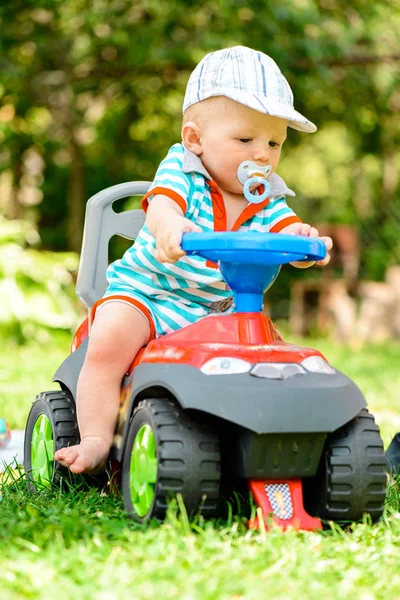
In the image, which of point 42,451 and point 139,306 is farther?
point 42,451

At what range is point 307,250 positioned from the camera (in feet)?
6.46

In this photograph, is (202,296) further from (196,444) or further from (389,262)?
(389,262)

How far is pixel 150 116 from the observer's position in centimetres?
997

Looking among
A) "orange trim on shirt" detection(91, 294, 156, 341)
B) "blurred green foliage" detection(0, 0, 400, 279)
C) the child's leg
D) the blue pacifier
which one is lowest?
the child's leg

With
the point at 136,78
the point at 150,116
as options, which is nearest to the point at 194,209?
the point at 136,78

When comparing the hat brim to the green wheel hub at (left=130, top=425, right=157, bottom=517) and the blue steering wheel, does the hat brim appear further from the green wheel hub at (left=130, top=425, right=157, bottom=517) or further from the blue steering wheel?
the green wheel hub at (left=130, top=425, right=157, bottom=517)

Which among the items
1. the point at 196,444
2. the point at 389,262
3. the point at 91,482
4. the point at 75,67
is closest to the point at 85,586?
the point at 196,444

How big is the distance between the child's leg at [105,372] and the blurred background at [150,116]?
481 centimetres

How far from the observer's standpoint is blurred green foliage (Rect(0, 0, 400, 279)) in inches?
283

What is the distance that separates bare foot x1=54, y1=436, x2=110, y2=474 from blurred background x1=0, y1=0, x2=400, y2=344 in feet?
15.9

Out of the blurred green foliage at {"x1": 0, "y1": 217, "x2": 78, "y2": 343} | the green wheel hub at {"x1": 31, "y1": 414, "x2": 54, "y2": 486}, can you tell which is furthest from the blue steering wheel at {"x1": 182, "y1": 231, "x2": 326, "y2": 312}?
the blurred green foliage at {"x1": 0, "y1": 217, "x2": 78, "y2": 343}

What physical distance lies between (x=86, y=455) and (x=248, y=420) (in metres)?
0.54

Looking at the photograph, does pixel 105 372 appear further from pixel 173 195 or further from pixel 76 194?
pixel 76 194

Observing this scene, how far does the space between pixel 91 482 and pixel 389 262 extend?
10295 millimetres
